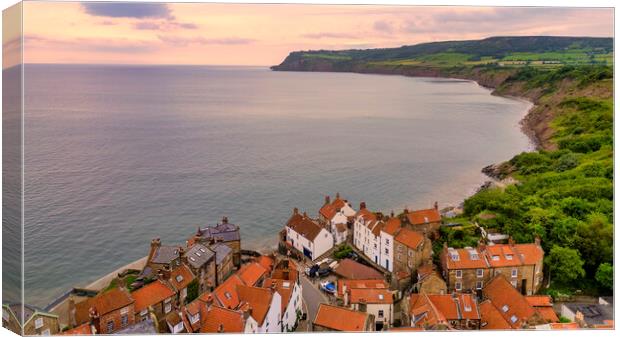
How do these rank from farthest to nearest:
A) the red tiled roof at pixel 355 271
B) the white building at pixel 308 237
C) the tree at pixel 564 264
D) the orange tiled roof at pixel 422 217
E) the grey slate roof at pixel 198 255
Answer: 1. the white building at pixel 308 237
2. the orange tiled roof at pixel 422 217
3. the red tiled roof at pixel 355 271
4. the grey slate roof at pixel 198 255
5. the tree at pixel 564 264

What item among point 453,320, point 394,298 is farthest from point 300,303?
point 453,320

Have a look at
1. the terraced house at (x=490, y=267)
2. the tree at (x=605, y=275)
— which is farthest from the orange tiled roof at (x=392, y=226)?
the tree at (x=605, y=275)

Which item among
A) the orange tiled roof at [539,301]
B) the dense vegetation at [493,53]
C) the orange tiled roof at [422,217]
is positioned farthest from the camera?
the dense vegetation at [493,53]

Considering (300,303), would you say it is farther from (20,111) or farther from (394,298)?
(20,111)

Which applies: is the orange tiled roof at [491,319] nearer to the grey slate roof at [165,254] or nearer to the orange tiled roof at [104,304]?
the orange tiled roof at [104,304]

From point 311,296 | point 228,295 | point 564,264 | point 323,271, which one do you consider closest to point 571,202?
point 564,264

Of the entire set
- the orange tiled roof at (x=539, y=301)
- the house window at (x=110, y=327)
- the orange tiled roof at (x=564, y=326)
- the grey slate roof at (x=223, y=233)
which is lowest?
the house window at (x=110, y=327)

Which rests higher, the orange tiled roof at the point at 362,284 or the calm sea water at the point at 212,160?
the calm sea water at the point at 212,160

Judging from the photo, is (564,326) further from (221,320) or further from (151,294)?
(151,294)
